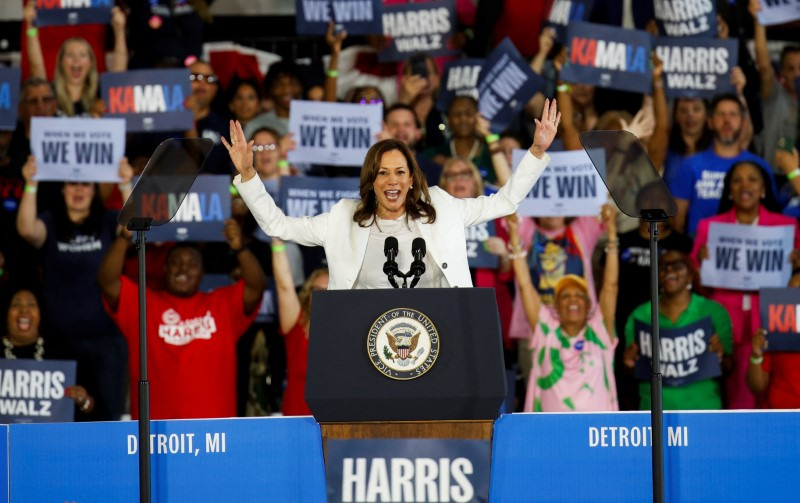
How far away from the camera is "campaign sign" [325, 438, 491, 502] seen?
3.87 m

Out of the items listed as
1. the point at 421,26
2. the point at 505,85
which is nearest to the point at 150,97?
the point at 421,26

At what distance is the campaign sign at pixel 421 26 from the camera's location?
306 inches

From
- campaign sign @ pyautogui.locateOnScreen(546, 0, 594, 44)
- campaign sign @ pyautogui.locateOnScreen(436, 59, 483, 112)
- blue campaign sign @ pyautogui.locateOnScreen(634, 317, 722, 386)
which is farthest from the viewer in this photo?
campaign sign @ pyautogui.locateOnScreen(546, 0, 594, 44)

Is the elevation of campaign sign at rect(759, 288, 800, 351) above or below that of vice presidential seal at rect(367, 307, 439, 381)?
below

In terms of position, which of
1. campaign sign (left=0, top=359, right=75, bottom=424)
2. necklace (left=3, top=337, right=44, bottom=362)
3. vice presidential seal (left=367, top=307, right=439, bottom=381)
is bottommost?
campaign sign (left=0, top=359, right=75, bottom=424)

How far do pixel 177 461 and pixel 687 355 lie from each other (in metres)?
3.10

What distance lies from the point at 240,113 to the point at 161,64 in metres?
0.52

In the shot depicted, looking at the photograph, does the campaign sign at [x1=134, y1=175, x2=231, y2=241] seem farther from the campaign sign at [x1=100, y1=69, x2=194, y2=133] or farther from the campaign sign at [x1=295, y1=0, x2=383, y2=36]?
the campaign sign at [x1=295, y1=0, x2=383, y2=36]

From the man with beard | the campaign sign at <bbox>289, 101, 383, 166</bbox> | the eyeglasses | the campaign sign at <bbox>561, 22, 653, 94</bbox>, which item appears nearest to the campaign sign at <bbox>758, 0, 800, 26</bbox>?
the man with beard

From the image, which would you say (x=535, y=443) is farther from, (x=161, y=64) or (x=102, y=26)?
(x=102, y=26)

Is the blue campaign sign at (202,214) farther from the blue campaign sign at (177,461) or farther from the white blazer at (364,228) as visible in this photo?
the blue campaign sign at (177,461)

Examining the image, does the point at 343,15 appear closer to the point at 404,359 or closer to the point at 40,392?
the point at 40,392

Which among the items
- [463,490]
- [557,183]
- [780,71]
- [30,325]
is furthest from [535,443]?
[780,71]

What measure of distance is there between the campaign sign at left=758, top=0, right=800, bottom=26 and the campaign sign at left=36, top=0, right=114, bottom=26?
367 cm
